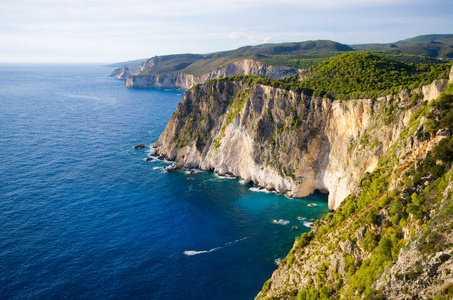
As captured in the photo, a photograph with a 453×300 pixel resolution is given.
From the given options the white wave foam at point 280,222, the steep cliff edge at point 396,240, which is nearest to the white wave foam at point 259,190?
the white wave foam at point 280,222

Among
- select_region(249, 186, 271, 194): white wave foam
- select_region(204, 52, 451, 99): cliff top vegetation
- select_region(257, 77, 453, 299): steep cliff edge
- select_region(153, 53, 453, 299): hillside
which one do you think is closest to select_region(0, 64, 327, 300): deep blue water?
select_region(249, 186, 271, 194): white wave foam

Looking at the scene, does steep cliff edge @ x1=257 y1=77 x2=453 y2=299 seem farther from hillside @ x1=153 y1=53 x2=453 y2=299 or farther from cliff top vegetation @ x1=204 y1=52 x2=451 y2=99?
cliff top vegetation @ x1=204 y1=52 x2=451 y2=99

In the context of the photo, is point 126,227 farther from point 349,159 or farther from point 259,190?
point 349,159

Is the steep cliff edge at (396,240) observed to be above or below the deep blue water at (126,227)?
A: above

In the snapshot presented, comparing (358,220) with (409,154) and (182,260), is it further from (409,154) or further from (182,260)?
(182,260)

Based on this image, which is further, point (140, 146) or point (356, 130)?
point (140, 146)

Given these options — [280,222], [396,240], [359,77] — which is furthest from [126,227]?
[359,77]

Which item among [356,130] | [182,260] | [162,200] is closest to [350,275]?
[182,260]

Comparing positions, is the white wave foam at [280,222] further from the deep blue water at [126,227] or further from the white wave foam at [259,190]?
the white wave foam at [259,190]
